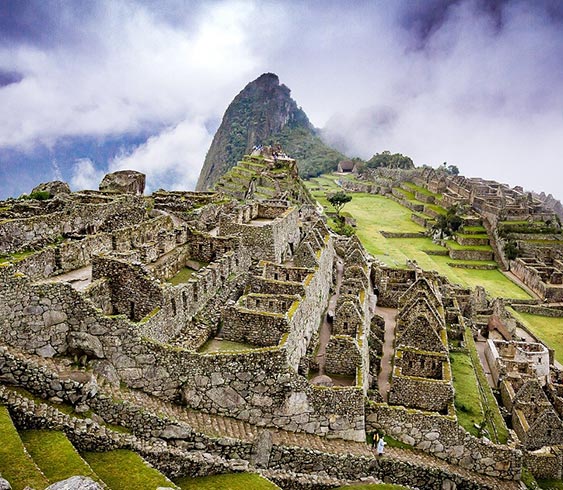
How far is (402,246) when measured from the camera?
238 feet

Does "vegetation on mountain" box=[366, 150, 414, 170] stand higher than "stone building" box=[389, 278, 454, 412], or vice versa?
"vegetation on mountain" box=[366, 150, 414, 170]

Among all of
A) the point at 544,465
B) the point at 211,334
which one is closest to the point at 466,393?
the point at 544,465

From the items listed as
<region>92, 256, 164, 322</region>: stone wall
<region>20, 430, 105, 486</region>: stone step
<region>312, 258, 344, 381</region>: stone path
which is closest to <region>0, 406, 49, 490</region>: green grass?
<region>20, 430, 105, 486</region>: stone step

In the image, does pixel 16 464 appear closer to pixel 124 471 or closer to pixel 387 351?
pixel 124 471

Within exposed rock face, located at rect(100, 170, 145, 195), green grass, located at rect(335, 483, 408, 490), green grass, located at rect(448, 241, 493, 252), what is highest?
green grass, located at rect(448, 241, 493, 252)

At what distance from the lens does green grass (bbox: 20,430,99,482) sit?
10.4 m

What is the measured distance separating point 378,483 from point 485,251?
2689 inches

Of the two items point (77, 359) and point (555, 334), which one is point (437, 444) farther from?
point (555, 334)

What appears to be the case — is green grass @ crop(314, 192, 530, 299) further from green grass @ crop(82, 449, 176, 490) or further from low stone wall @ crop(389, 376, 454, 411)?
green grass @ crop(82, 449, 176, 490)

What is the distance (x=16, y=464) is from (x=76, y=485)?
170 cm

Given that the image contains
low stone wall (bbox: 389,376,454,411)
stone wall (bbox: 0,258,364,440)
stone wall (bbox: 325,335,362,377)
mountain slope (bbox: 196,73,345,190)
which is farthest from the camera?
mountain slope (bbox: 196,73,345,190)

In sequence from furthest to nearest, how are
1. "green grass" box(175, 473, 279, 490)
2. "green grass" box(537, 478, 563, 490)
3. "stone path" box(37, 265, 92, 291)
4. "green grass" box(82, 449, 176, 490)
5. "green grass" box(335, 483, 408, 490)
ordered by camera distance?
1. "green grass" box(537, 478, 563, 490)
2. "stone path" box(37, 265, 92, 291)
3. "green grass" box(335, 483, 408, 490)
4. "green grass" box(175, 473, 279, 490)
5. "green grass" box(82, 449, 176, 490)

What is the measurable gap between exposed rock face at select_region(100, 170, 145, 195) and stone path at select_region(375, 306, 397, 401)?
65.6 ft

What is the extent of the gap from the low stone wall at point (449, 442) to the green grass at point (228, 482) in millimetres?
6959
